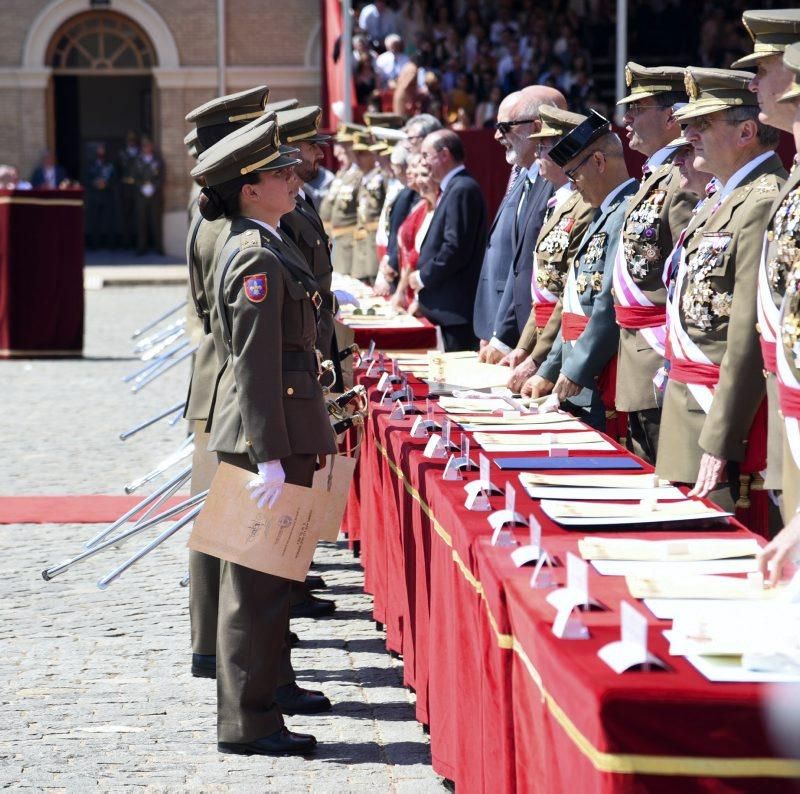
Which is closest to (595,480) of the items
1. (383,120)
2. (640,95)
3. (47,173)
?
(640,95)

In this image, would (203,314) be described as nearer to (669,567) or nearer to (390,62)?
(669,567)

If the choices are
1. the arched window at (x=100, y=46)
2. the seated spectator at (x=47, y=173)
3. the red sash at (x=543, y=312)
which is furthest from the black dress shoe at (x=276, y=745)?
the arched window at (x=100, y=46)

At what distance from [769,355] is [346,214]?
1030 cm

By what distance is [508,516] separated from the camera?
3.07m

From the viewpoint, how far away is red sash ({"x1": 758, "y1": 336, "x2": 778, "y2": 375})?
339 centimetres

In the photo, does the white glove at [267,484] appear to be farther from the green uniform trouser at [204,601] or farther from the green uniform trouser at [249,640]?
the green uniform trouser at [204,601]

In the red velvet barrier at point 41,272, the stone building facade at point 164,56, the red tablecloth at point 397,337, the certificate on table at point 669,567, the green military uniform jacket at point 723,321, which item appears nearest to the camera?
the certificate on table at point 669,567

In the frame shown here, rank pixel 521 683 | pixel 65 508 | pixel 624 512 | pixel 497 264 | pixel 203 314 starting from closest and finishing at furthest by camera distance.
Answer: pixel 521 683 → pixel 624 512 → pixel 203 314 → pixel 497 264 → pixel 65 508

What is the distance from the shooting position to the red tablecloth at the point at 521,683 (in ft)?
6.80

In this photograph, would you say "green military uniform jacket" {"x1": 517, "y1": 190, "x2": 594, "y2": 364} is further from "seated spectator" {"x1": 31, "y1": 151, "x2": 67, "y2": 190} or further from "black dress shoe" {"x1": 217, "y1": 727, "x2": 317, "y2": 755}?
"seated spectator" {"x1": 31, "y1": 151, "x2": 67, "y2": 190}

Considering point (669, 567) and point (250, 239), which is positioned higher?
point (250, 239)

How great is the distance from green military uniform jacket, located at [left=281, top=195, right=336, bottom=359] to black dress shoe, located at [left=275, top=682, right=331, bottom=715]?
1.31 metres

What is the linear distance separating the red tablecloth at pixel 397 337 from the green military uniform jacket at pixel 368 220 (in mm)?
5431

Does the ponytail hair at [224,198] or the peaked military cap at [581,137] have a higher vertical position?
the peaked military cap at [581,137]
